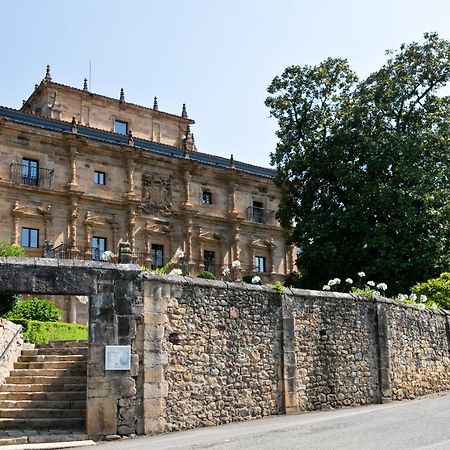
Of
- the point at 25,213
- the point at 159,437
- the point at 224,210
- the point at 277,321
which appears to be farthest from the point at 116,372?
the point at 224,210

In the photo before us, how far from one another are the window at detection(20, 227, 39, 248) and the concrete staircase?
20289mm

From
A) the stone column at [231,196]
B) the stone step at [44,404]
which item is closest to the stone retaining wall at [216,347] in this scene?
the stone step at [44,404]

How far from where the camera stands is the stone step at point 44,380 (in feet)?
43.5

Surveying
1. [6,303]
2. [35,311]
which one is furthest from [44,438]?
[35,311]

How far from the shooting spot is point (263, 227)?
4353 centimetres

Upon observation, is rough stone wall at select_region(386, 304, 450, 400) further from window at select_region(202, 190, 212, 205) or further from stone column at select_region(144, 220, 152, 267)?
window at select_region(202, 190, 212, 205)

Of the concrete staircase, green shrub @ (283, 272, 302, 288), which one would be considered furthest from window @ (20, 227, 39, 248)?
the concrete staircase

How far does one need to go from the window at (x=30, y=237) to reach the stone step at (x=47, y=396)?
22.6m

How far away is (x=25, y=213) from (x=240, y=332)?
23.6 meters

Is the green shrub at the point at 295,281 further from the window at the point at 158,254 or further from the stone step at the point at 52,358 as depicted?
the stone step at the point at 52,358

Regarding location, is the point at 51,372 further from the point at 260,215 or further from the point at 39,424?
the point at 260,215

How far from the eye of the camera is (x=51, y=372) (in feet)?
44.9

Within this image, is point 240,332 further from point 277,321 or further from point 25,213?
point 25,213

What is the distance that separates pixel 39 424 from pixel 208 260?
29208mm
